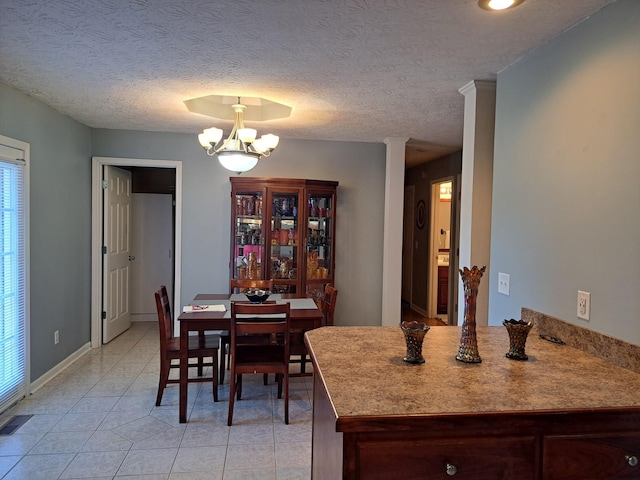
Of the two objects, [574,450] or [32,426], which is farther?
[32,426]

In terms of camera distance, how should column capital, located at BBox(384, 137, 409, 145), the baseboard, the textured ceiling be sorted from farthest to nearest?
column capital, located at BBox(384, 137, 409, 145) → the baseboard → the textured ceiling

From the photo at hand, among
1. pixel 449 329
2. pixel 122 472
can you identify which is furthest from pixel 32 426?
pixel 449 329

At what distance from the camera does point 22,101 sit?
3.17m

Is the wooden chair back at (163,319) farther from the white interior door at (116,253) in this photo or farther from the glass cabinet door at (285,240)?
the white interior door at (116,253)

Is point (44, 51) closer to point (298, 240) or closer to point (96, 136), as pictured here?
point (96, 136)

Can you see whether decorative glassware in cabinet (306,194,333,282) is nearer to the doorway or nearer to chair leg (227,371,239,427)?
chair leg (227,371,239,427)

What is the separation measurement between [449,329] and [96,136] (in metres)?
4.18

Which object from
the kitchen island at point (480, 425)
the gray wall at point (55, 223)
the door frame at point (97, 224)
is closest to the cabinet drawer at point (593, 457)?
the kitchen island at point (480, 425)

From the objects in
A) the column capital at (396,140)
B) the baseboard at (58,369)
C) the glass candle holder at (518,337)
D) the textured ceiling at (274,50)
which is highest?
the column capital at (396,140)

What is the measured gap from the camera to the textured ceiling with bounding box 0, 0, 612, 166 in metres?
1.85

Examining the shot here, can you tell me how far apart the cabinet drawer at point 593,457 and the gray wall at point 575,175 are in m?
0.46

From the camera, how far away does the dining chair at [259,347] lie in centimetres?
276

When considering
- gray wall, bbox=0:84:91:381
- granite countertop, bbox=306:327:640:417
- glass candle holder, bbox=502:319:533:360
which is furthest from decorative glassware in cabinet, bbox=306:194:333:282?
glass candle holder, bbox=502:319:533:360

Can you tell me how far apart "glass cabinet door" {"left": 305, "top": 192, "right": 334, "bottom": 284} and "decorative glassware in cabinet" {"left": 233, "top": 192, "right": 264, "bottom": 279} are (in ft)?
1.76
